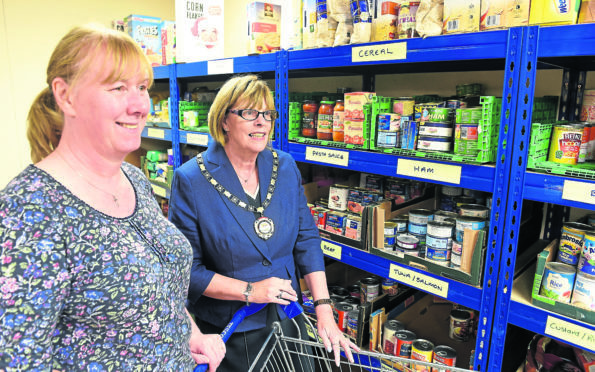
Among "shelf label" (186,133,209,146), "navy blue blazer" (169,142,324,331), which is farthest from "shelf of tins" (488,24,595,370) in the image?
"shelf label" (186,133,209,146)

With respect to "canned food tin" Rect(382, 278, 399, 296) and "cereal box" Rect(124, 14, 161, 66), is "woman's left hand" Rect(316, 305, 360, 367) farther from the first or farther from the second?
"cereal box" Rect(124, 14, 161, 66)

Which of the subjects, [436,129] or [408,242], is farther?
[408,242]

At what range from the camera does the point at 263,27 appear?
2289 mm

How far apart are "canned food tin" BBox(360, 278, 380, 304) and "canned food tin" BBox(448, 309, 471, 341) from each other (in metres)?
0.38

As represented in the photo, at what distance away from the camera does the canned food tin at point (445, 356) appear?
1695 mm

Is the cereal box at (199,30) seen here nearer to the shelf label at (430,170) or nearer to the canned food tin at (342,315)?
the shelf label at (430,170)

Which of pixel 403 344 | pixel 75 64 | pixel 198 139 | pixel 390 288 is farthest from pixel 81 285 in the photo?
pixel 198 139

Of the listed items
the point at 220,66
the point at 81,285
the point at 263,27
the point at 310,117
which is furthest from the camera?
the point at 220,66

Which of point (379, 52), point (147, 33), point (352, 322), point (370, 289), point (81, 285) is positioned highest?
point (147, 33)

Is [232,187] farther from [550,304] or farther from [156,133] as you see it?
[156,133]

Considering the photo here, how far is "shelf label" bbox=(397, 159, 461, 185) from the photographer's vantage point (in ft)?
4.88

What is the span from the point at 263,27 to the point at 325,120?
2.28 ft

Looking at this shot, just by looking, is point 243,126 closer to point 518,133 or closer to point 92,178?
point 92,178

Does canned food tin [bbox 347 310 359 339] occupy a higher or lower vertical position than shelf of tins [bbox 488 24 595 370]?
lower
